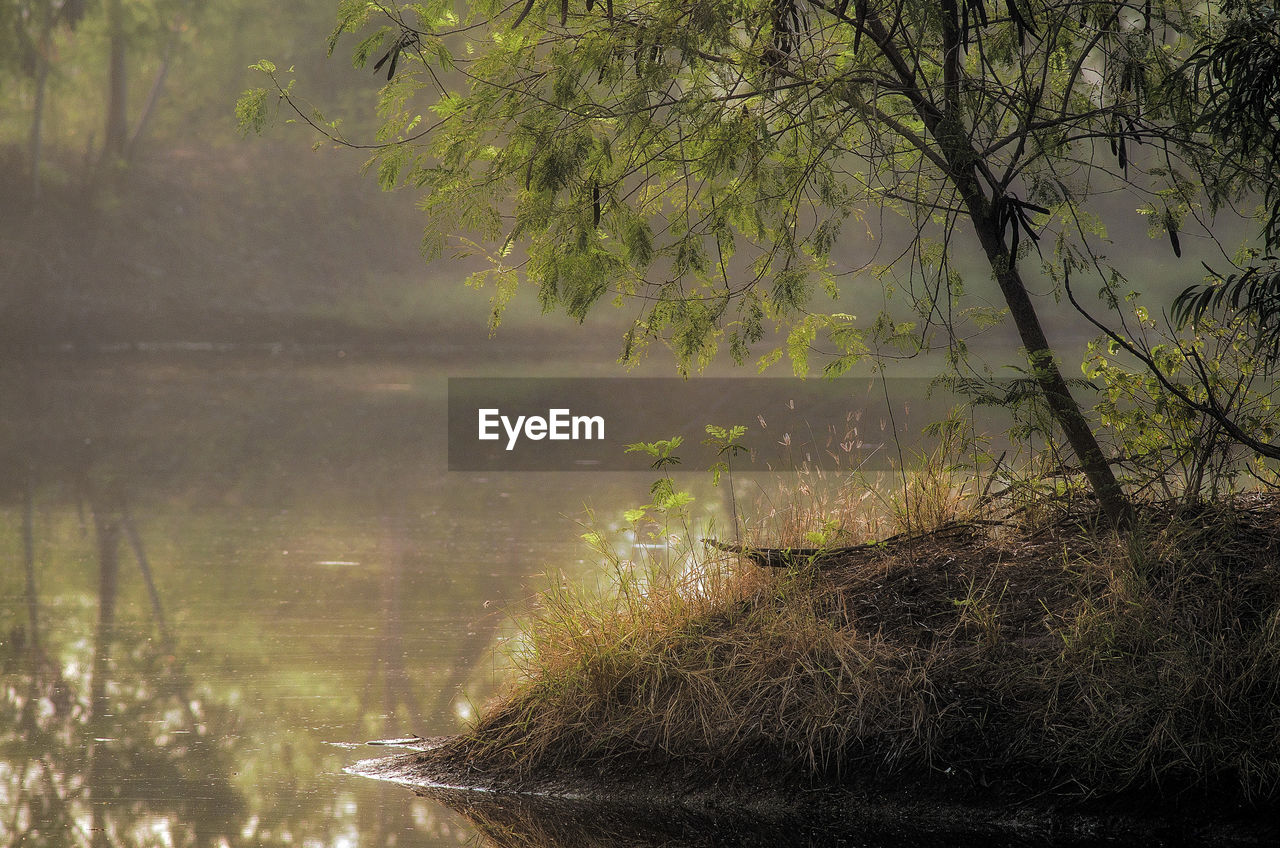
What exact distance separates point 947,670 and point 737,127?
2.34m

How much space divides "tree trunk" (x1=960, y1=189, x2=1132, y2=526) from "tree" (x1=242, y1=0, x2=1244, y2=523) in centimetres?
1

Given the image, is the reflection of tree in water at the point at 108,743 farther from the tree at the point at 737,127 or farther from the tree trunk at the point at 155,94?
the tree trunk at the point at 155,94

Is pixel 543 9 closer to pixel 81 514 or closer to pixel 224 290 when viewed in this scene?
pixel 81 514

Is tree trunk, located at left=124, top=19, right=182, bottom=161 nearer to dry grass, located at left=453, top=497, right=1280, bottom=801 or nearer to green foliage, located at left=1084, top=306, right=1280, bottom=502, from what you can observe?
dry grass, located at left=453, top=497, right=1280, bottom=801

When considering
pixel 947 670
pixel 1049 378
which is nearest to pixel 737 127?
pixel 1049 378

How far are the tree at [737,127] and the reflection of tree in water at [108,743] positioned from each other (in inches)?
96.2

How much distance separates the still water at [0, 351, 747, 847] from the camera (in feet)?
15.7

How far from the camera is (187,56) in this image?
30141 millimetres

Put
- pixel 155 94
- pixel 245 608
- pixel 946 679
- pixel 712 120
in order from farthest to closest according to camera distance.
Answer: pixel 155 94 < pixel 245 608 < pixel 712 120 < pixel 946 679

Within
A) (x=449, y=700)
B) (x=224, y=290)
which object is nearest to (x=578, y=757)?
(x=449, y=700)

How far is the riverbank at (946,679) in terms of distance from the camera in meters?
4.45

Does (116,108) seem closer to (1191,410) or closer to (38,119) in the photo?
(38,119)

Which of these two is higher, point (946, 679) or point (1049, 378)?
point (1049, 378)

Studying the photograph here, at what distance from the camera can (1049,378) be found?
5305 mm
